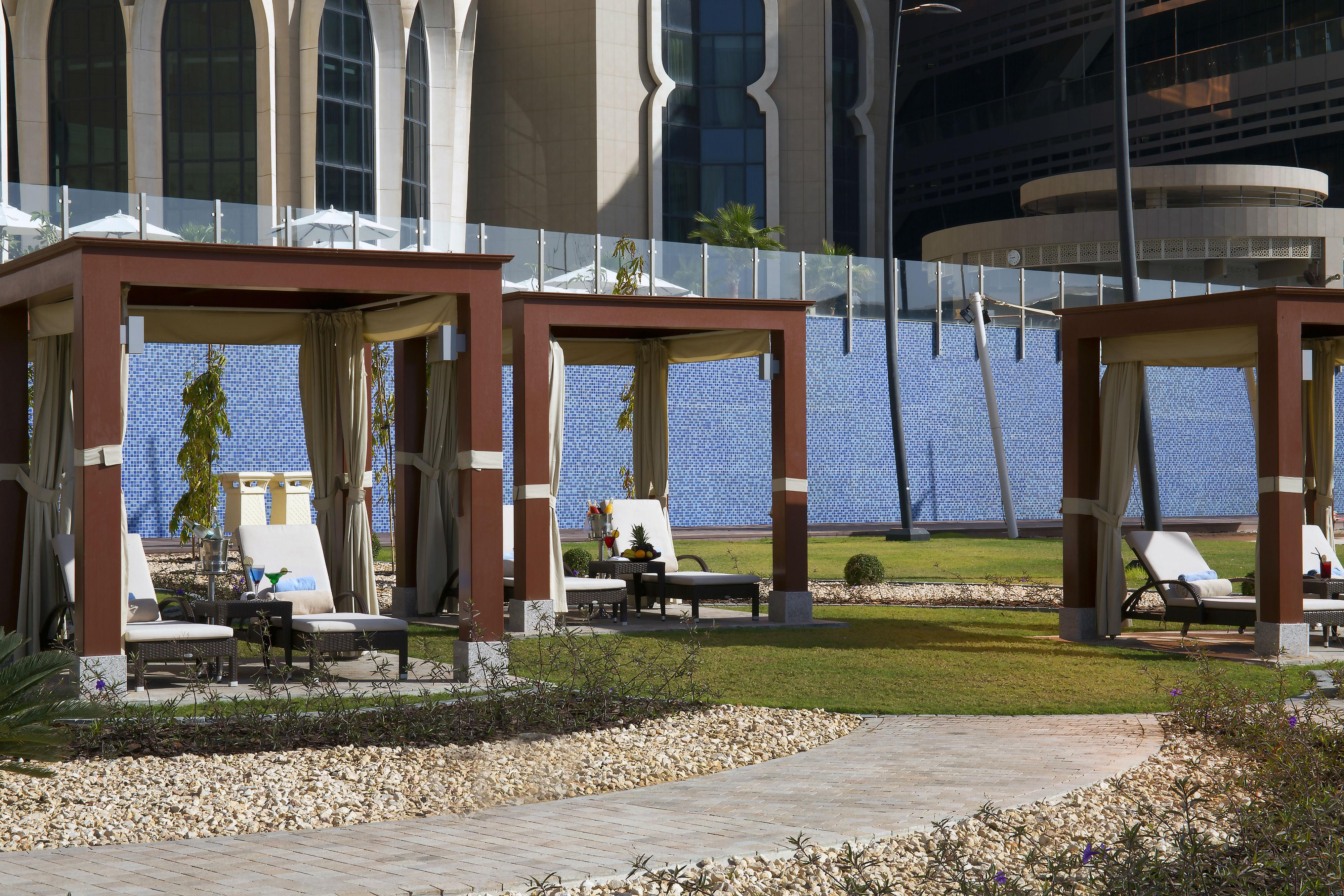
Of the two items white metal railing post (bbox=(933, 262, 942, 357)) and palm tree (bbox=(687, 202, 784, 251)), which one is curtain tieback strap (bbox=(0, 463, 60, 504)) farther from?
palm tree (bbox=(687, 202, 784, 251))

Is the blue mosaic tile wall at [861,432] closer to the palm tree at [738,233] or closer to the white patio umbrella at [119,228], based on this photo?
the white patio umbrella at [119,228]

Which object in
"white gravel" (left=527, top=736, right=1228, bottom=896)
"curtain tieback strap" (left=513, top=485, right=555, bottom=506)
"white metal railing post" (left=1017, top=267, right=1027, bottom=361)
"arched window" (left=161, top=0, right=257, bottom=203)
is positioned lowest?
"white gravel" (left=527, top=736, right=1228, bottom=896)

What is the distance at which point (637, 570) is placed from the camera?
13.0 m

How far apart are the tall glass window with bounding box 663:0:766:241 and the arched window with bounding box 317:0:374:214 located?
11.7 m

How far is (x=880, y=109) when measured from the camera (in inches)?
1898

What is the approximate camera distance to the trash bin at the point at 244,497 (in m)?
21.5

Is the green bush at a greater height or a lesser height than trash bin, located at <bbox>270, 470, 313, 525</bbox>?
lesser

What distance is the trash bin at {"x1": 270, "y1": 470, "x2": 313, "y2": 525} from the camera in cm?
2142

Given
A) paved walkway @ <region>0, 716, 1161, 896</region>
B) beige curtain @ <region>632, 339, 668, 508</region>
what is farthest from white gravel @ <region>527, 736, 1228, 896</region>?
beige curtain @ <region>632, 339, 668, 508</region>

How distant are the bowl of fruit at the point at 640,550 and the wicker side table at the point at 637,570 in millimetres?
40

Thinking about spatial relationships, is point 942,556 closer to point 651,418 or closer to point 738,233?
point 651,418

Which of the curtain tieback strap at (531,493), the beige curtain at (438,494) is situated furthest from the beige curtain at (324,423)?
the curtain tieback strap at (531,493)

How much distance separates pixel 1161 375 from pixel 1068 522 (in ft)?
73.5

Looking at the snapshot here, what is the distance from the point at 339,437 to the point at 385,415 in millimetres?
8423
